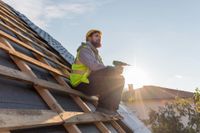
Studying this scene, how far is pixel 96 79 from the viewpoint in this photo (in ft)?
13.6

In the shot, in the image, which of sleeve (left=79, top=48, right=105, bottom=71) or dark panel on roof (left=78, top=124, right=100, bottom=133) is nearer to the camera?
dark panel on roof (left=78, top=124, right=100, bottom=133)

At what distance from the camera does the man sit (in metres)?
4.05

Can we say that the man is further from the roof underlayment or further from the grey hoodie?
the roof underlayment

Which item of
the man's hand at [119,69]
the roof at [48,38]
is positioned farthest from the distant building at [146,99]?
the man's hand at [119,69]

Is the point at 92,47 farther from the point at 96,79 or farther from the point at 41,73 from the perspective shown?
the point at 41,73

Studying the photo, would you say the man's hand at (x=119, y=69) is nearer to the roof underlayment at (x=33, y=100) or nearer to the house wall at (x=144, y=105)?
the roof underlayment at (x=33, y=100)

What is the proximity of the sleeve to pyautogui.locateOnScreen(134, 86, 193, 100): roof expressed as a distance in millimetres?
34266

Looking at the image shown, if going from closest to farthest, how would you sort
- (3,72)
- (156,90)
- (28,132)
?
(28,132) → (3,72) → (156,90)

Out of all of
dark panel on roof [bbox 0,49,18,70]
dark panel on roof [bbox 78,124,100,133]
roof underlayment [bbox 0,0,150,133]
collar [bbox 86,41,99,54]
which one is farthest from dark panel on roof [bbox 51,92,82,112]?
collar [bbox 86,41,99,54]

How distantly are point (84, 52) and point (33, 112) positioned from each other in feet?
6.73

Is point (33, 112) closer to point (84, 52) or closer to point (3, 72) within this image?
point (3, 72)

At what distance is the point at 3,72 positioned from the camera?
2.18m


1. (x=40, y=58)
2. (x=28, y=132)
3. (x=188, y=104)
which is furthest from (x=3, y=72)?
(x=188, y=104)

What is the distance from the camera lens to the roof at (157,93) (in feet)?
125
